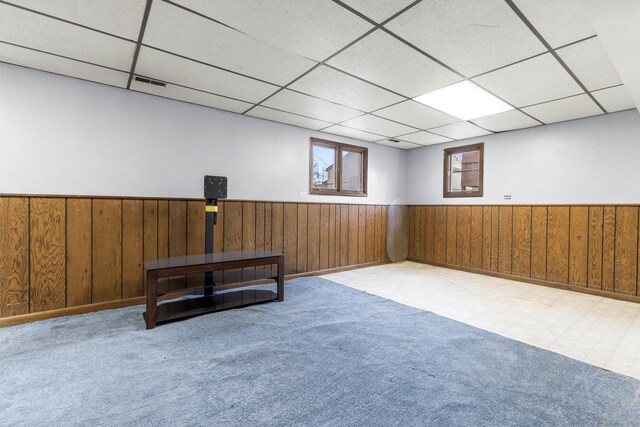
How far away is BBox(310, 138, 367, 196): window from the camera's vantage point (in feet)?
17.3

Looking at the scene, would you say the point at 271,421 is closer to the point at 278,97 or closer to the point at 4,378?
the point at 4,378

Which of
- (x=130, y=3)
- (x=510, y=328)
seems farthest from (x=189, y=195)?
(x=510, y=328)

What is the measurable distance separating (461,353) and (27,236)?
4.16 m

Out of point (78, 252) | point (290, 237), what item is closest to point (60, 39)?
point (78, 252)

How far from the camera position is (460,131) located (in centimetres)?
508

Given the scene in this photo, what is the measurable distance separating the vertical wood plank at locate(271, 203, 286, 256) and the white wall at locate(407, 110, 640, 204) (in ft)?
11.3

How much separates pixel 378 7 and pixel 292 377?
2.59 meters

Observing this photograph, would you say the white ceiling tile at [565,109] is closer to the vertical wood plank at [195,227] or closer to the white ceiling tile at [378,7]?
the white ceiling tile at [378,7]

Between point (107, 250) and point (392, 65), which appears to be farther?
point (107, 250)

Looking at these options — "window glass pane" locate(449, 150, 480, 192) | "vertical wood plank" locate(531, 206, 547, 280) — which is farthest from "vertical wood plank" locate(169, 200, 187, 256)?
"vertical wood plank" locate(531, 206, 547, 280)

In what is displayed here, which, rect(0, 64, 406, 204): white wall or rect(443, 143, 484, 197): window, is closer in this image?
rect(0, 64, 406, 204): white wall

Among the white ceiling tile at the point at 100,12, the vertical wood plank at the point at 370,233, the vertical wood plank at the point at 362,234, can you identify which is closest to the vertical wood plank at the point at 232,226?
the white ceiling tile at the point at 100,12

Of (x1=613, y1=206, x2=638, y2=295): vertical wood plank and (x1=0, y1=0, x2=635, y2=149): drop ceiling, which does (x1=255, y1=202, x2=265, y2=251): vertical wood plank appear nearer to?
(x1=0, y1=0, x2=635, y2=149): drop ceiling

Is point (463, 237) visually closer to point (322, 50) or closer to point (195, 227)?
point (322, 50)
